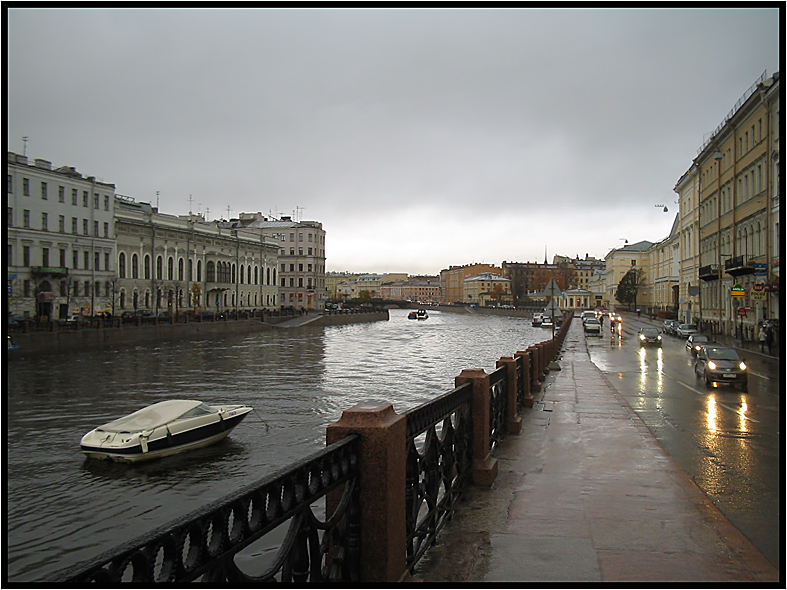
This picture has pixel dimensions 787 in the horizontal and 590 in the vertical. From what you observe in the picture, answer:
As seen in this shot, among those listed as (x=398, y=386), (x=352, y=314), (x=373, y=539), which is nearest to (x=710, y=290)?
(x=398, y=386)

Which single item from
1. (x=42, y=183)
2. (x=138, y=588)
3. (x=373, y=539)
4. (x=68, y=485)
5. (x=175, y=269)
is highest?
(x=42, y=183)

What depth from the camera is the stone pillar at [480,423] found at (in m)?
6.57

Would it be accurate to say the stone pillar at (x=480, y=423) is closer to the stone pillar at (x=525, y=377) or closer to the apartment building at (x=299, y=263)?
the stone pillar at (x=525, y=377)

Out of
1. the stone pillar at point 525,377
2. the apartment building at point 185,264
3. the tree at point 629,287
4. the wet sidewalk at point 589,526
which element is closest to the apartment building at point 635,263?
the tree at point 629,287

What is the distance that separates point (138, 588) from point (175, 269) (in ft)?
225

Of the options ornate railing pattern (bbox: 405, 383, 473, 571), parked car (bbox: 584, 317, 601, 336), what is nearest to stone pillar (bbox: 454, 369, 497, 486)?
ornate railing pattern (bbox: 405, 383, 473, 571)

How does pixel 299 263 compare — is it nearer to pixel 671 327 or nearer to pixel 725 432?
pixel 671 327

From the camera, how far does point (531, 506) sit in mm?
5988

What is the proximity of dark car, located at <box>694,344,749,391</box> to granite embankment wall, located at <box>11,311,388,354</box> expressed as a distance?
1390 inches

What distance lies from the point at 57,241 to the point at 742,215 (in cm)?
4996

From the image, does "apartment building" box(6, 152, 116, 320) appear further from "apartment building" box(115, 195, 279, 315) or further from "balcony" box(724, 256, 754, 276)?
"balcony" box(724, 256, 754, 276)

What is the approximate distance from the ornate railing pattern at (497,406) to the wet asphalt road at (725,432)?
98.8 inches

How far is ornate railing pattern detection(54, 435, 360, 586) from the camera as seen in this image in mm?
2055

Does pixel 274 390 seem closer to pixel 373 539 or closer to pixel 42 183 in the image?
pixel 373 539
